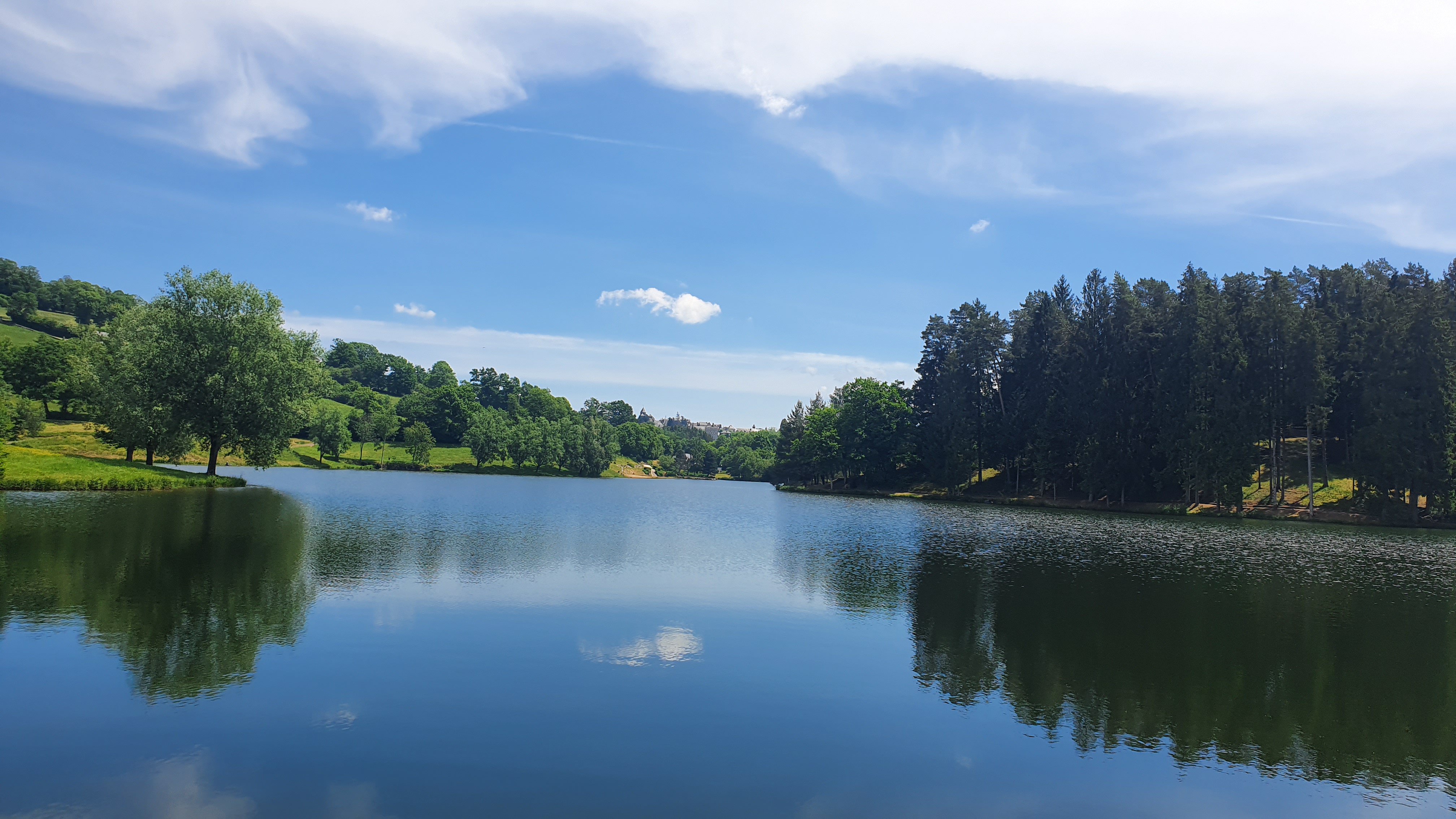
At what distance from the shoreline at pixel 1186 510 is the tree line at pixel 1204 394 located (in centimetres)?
135

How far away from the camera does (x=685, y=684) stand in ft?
50.8

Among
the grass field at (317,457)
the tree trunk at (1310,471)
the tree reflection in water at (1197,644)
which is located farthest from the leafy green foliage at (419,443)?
the tree trunk at (1310,471)

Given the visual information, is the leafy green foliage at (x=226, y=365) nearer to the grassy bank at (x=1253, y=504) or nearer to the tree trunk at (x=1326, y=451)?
the grassy bank at (x=1253, y=504)

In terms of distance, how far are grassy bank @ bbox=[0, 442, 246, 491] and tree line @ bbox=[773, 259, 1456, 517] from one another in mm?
83284

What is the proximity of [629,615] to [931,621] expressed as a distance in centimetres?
911

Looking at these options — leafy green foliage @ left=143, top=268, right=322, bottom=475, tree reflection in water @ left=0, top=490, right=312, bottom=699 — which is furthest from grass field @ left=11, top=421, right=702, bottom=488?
tree reflection in water @ left=0, top=490, right=312, bottom=699

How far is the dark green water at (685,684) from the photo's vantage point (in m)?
10.7

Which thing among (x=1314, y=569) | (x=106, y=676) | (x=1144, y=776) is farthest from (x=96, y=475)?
(x=1314, y=569)

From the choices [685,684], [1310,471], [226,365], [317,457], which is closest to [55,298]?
[317,457]

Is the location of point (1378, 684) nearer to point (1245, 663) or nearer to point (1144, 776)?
point (1245, 663)

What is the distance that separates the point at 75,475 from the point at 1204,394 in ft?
311

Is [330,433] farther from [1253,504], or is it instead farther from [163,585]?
[1253,504]

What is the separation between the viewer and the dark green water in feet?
35.0

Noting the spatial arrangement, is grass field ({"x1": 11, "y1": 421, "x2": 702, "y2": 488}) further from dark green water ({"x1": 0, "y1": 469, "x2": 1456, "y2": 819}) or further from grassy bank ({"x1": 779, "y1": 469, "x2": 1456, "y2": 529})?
grassy bank ({"x1": 779, "y1": 469, "x2": 1456, "y2": 529})
